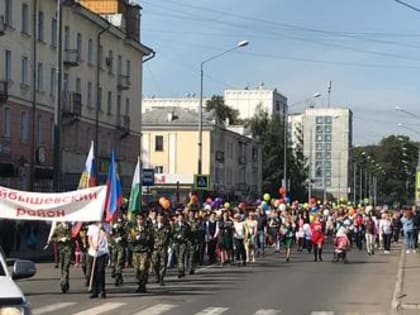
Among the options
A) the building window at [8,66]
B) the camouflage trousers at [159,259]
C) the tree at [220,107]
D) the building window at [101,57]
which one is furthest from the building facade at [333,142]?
the camouflage trousers at [159,259]

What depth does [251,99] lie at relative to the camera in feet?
550

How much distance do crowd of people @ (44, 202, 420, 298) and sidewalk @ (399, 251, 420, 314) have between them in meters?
2.87

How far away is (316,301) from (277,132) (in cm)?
10630

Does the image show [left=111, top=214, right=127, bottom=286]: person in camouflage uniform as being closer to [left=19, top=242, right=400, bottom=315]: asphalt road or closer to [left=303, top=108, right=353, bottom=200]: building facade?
[left=19, top=242, right=400, bottom=315]: asphalt road

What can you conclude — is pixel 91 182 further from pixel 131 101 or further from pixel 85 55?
pixel 131 101

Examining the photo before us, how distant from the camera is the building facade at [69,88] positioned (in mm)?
47672

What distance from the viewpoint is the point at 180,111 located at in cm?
9612

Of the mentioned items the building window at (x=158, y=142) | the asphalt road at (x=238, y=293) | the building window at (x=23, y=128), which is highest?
the building window at (x=158, y=142)

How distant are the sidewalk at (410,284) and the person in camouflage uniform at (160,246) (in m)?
5.15

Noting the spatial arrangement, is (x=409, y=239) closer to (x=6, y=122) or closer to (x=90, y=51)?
(x=6, y=122)

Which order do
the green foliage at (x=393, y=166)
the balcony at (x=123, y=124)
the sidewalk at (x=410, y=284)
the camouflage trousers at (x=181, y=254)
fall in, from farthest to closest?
1. the green foliage at (x=393, y=166)
2. the balcony at (x=123, y=124)
3. the camouflage trousers at (x=181, y=254)
4. the sidewalk at (x=410, y=284)

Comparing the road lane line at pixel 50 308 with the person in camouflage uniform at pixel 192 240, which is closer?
the road lane line at pixel 50 308

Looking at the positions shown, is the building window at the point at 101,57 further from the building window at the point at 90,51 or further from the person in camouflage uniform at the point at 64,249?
the person in camouflage uniform at the point at 64,249

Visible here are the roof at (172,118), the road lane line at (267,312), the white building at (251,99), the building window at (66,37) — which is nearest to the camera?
the road lane line at (267,312)
